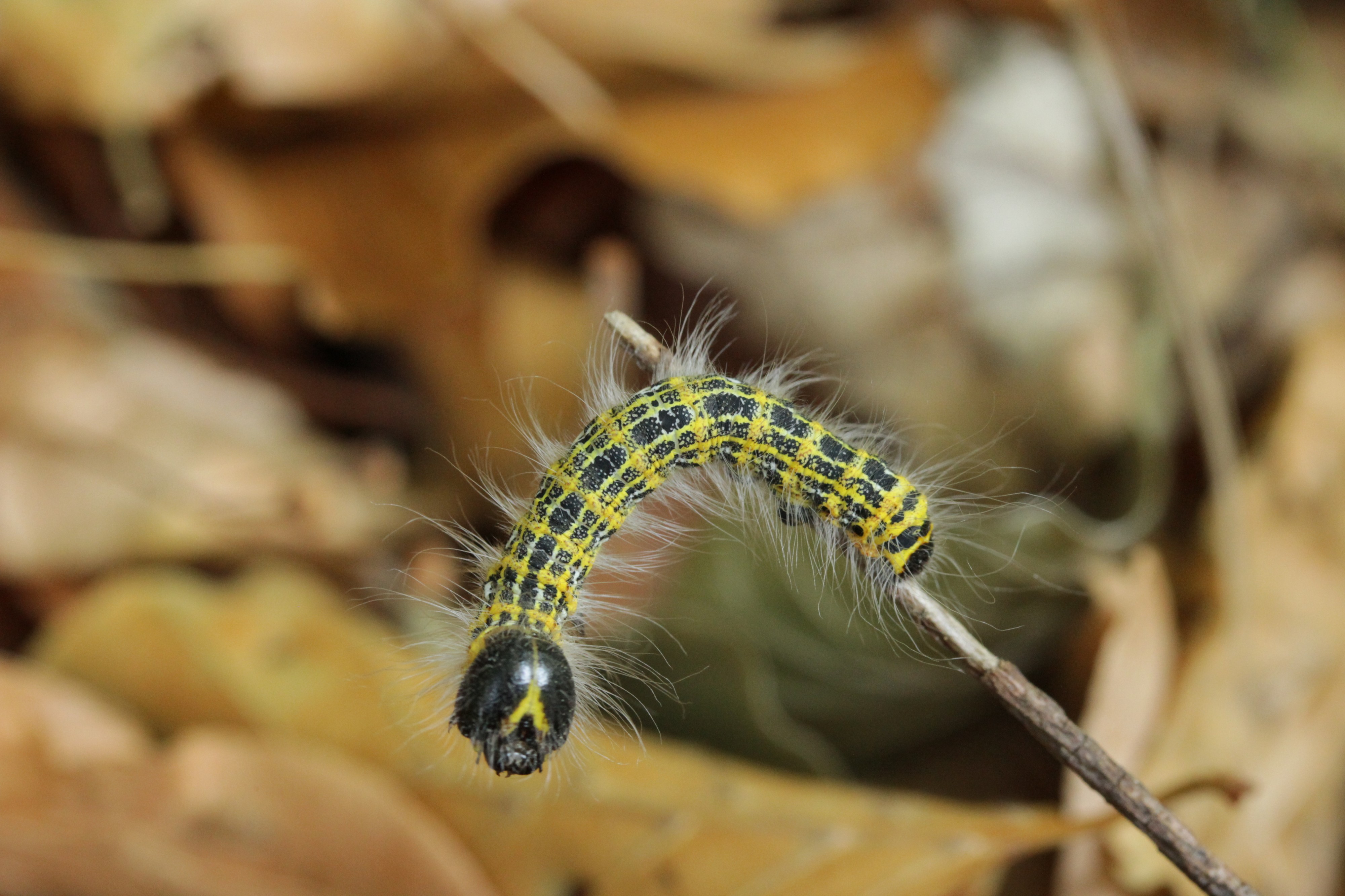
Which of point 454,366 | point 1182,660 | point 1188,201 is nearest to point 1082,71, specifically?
point 1188,201

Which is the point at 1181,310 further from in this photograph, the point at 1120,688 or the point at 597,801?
the point at 597,801

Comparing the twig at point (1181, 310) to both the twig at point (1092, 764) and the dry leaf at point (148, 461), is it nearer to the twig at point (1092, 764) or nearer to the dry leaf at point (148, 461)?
the twig at point (1092, 764)

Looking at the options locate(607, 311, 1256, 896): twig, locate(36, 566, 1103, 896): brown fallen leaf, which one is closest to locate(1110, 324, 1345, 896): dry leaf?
locate(36, 566, 1103, 896): brown fallen leaf

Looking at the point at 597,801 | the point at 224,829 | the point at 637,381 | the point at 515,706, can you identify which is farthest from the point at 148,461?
the point at 515,706

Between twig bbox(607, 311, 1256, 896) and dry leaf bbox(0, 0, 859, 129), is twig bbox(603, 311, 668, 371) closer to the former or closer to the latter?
twig bbox(607, 311, 1256, 896)

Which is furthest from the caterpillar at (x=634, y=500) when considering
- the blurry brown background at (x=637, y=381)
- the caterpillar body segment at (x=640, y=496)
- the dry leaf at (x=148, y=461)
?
the dry leaf at (x=148, y=461)
